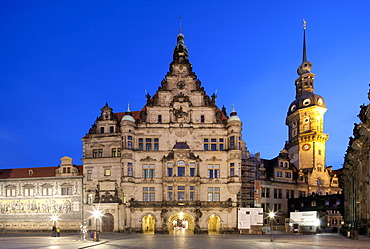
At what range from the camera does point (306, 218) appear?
54.4 m

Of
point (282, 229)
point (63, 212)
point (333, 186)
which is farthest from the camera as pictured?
point (333, 186)

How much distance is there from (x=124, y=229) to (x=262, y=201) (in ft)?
91.7

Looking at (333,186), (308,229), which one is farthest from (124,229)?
(333,186)

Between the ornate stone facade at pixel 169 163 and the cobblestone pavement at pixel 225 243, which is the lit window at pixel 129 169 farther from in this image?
the cobblestone pavement at pixel 225 243

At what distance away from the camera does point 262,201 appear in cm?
7256

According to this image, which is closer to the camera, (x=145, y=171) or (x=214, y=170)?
(x=145, y=171)

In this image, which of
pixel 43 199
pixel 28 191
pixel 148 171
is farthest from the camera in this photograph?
pixel 28 191

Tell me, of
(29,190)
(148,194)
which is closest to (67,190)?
(29,190)

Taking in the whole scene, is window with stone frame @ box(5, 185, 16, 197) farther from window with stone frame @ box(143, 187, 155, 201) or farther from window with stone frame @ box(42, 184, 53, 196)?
window with stone frame @ box(143, 187, 155, 201)

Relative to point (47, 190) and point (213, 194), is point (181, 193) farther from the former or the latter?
point (47, 190)

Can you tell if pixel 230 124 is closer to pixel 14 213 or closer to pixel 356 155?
pixel 356 155

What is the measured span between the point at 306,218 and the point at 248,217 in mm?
7804

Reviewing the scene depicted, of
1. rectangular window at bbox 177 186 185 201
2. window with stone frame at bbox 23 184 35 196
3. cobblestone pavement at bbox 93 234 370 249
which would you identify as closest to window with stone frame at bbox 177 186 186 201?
rectangular window at bbox 177 186 185 201

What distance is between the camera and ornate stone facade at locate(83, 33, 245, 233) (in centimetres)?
5547
